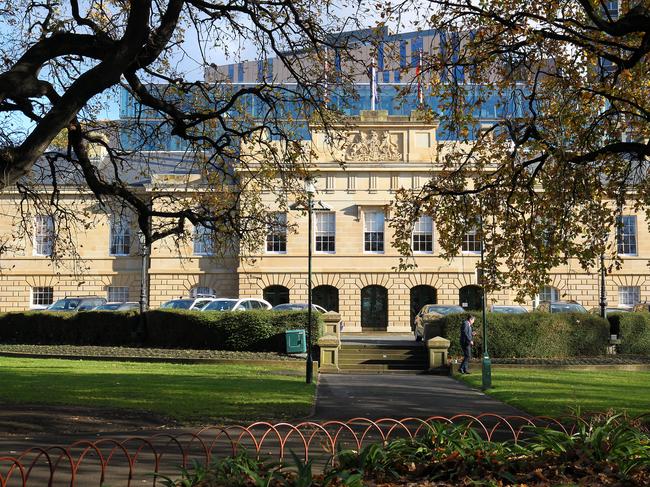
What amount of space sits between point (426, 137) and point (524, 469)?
4359cm

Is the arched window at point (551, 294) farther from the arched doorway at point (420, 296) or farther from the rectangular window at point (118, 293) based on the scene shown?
the rectangular window at point (118, 293)

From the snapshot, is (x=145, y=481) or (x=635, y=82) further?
(x=635, y=82)

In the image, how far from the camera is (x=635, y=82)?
1630 cm

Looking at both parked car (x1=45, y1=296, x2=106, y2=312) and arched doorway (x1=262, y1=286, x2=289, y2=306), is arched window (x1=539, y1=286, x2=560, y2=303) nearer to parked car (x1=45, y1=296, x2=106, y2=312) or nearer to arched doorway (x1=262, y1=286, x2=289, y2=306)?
arched doorway (x1=262, y1=286, x2=289, y2=306)

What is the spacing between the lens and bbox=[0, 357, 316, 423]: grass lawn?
15.4m

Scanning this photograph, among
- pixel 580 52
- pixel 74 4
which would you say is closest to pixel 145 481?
pixel 74 4

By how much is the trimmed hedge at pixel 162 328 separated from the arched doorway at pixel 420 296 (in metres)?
20.6

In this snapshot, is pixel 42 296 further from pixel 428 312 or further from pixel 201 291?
pixel 428 312

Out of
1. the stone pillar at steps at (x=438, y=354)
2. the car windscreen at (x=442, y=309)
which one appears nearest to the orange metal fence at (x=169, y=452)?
the stone pillar at steps at (x=438, y=354)

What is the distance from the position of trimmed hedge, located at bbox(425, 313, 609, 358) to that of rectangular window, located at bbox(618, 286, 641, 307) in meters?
19.9

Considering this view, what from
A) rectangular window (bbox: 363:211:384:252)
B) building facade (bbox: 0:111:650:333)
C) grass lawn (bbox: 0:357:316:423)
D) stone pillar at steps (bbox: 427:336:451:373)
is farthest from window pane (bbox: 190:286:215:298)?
stone pillar at steps (bbox: 427:336:451:373)

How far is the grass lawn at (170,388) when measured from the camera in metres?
15.4

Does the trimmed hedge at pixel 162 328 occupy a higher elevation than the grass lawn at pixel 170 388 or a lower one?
higher

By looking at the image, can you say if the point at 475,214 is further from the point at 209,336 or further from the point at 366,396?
the point at 209,336
